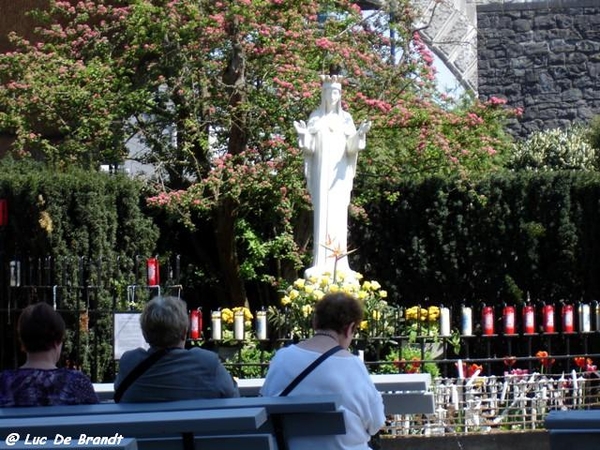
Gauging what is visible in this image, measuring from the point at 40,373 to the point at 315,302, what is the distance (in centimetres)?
687

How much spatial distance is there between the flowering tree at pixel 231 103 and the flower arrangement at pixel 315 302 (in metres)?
3.72

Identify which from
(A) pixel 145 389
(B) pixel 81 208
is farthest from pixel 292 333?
(A) pixel 145 389

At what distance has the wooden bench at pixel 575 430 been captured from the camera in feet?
17.0

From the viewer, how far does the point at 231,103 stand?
18250 mm

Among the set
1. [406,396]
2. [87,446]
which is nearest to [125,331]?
[406,396]

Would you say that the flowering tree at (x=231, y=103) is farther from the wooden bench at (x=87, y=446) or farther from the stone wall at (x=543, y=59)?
the wooden bench at (x=87, y=446)

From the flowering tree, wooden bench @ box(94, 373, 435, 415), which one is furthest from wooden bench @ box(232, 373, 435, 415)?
the flowering tree

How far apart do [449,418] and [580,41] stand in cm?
1309

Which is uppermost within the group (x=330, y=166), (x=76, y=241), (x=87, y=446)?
(x=330, y=166)

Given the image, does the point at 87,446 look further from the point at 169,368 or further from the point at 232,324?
the point at 232,324

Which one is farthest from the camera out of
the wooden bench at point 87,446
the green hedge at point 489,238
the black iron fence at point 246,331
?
the green hedge at point 489,238

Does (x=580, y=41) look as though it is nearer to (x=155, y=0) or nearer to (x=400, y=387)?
(x=155, y=0)

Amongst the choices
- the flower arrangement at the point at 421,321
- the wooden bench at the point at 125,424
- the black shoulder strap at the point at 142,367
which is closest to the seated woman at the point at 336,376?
the black shoulder strap at the point at 142,367

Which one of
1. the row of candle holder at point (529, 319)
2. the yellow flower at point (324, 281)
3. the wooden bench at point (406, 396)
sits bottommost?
the wooden bench at point (406, 396)
